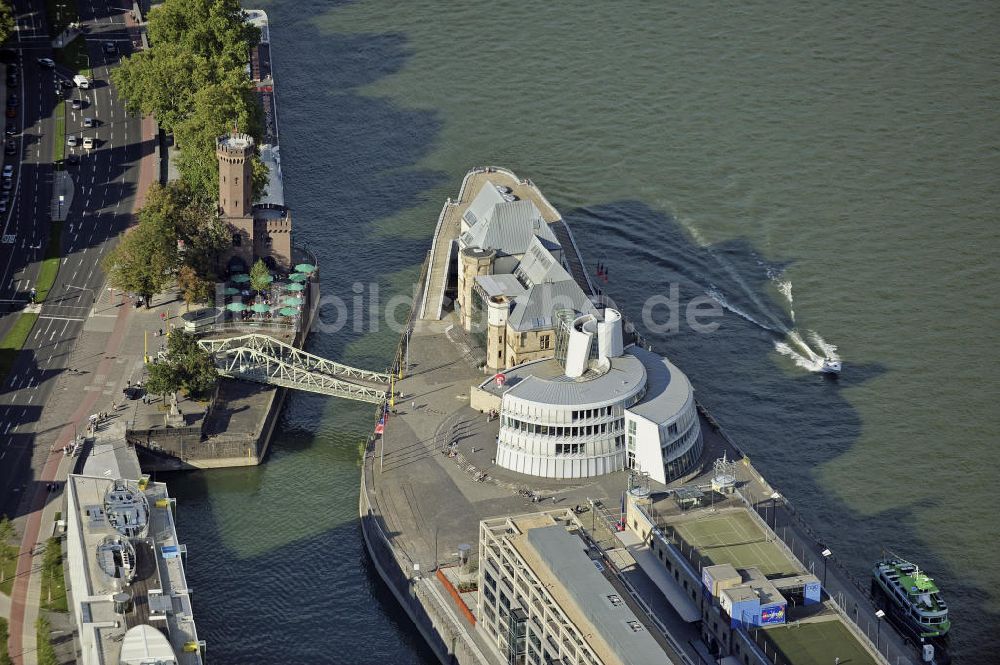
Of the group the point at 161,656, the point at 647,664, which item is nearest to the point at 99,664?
the point at 161,656

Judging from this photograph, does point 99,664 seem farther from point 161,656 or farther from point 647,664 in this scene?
point 647,664
